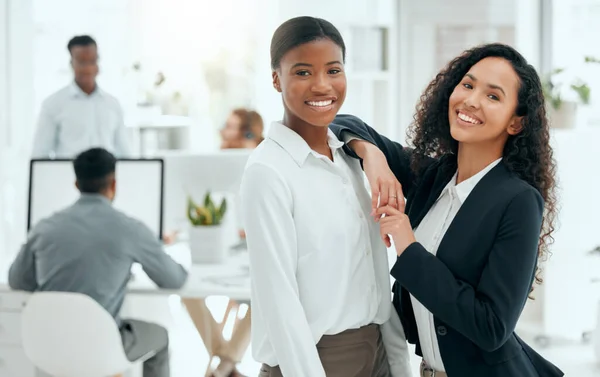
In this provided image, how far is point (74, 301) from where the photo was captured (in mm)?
2486

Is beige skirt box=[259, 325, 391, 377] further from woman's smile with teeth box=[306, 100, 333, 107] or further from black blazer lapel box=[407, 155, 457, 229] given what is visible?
woman's smile with teeth box=[306, 100, 333, 107]

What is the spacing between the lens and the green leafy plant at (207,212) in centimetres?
300

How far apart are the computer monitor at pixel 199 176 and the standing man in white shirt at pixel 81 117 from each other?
39.1 inches

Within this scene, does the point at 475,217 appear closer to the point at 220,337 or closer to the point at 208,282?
the point at 208,282

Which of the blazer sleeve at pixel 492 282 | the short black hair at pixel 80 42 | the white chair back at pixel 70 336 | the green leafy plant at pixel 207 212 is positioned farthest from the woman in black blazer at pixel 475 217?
the short black hair at pixel 80 42

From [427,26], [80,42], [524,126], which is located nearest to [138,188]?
[80,42]

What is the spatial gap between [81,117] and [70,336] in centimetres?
189

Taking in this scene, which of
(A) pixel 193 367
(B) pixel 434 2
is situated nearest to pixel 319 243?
(A) pixel 193 367

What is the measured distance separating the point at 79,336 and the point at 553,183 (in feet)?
5.69

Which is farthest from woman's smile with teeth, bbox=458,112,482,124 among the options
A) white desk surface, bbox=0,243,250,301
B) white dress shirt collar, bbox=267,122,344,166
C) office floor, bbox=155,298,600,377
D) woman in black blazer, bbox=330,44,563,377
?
office floor, bbox=155,298,600,377

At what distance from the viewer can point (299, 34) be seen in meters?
1.30

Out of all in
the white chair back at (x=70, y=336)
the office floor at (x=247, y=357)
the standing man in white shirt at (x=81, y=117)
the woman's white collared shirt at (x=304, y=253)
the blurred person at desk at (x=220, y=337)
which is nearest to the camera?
the woman's white collared shirt at (x=304, y=253)

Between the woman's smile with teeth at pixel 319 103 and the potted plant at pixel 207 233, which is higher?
the woman's smile with teeth at pixel 319 103

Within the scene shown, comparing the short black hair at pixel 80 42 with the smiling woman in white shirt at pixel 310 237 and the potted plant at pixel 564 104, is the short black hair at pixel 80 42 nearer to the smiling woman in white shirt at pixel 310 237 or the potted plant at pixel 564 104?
the potted plant at pixel 564 104
